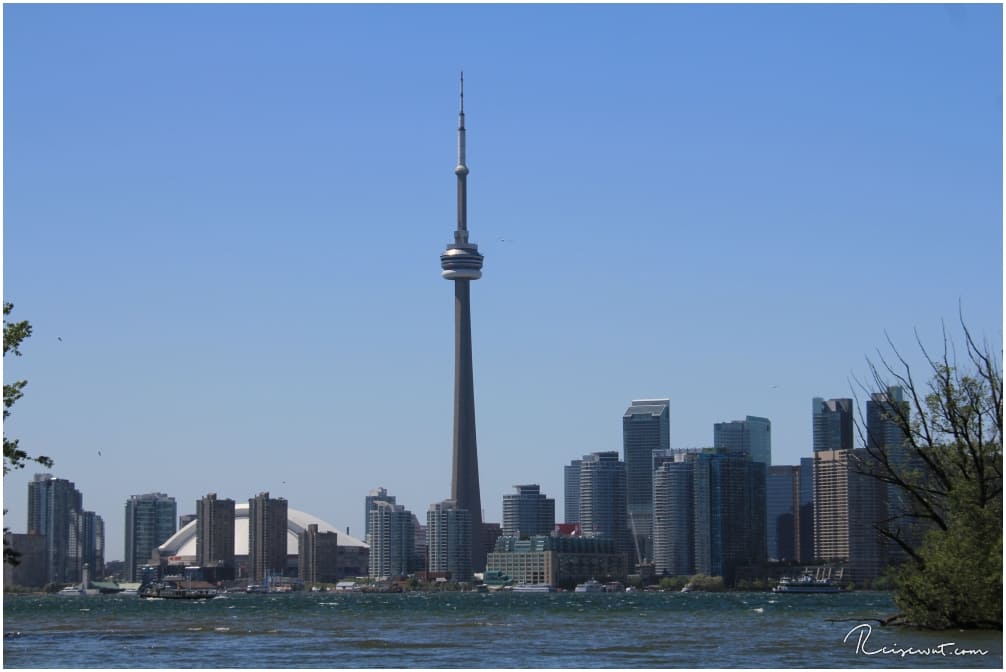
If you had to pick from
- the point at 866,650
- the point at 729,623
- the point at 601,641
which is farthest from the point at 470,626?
the point at 866,650

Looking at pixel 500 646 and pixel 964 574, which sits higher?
pixel 964 574

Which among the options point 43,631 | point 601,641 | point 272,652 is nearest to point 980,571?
point 601,641

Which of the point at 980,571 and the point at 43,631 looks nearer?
the point at 980,571

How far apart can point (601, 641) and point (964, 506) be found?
22.9 metres

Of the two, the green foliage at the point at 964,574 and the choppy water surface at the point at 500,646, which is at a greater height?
the green foliage at the point at 964,574

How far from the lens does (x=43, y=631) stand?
95812 mm

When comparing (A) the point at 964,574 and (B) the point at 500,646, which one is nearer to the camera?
(A) the point at 964,574

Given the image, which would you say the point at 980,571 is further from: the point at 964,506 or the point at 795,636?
the point at 795,636

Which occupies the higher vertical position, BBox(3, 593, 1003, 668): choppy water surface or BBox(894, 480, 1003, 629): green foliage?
BBox(894, 480, 1003, 629): green foliage

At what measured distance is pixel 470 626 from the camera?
97.8 meters

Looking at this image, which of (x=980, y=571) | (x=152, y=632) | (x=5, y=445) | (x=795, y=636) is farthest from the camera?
(x=152, y=632)

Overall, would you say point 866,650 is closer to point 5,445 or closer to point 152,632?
point 5,445

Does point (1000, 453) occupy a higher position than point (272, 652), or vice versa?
point (1000, 453)

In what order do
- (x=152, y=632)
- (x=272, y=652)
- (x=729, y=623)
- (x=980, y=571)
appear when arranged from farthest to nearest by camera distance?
(x=729, y=623) → (x=152, y=632) → (x=272, y=652) → (x=980, y=571)
